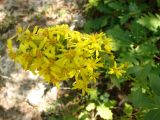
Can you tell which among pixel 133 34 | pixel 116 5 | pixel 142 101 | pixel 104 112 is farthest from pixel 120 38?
pixel 142 101

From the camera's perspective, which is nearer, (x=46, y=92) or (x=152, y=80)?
(x=152, y=80)

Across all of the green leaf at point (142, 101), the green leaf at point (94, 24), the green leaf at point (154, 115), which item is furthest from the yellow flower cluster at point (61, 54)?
the green leaf at point (94, 24)

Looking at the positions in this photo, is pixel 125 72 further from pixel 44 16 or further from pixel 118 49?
pixel 44 16

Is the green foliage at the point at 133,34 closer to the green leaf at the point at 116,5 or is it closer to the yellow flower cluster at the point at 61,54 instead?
the green leaf at the point at 116,5

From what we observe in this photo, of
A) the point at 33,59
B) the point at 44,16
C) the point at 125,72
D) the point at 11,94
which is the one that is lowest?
the point at 11,94

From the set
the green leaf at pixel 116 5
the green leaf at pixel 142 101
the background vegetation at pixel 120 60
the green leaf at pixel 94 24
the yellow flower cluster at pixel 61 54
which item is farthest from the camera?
the green leaf at pixel 94 24

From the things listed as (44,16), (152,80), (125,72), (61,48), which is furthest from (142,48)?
(44,16)

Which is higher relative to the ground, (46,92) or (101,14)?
(101,14)
